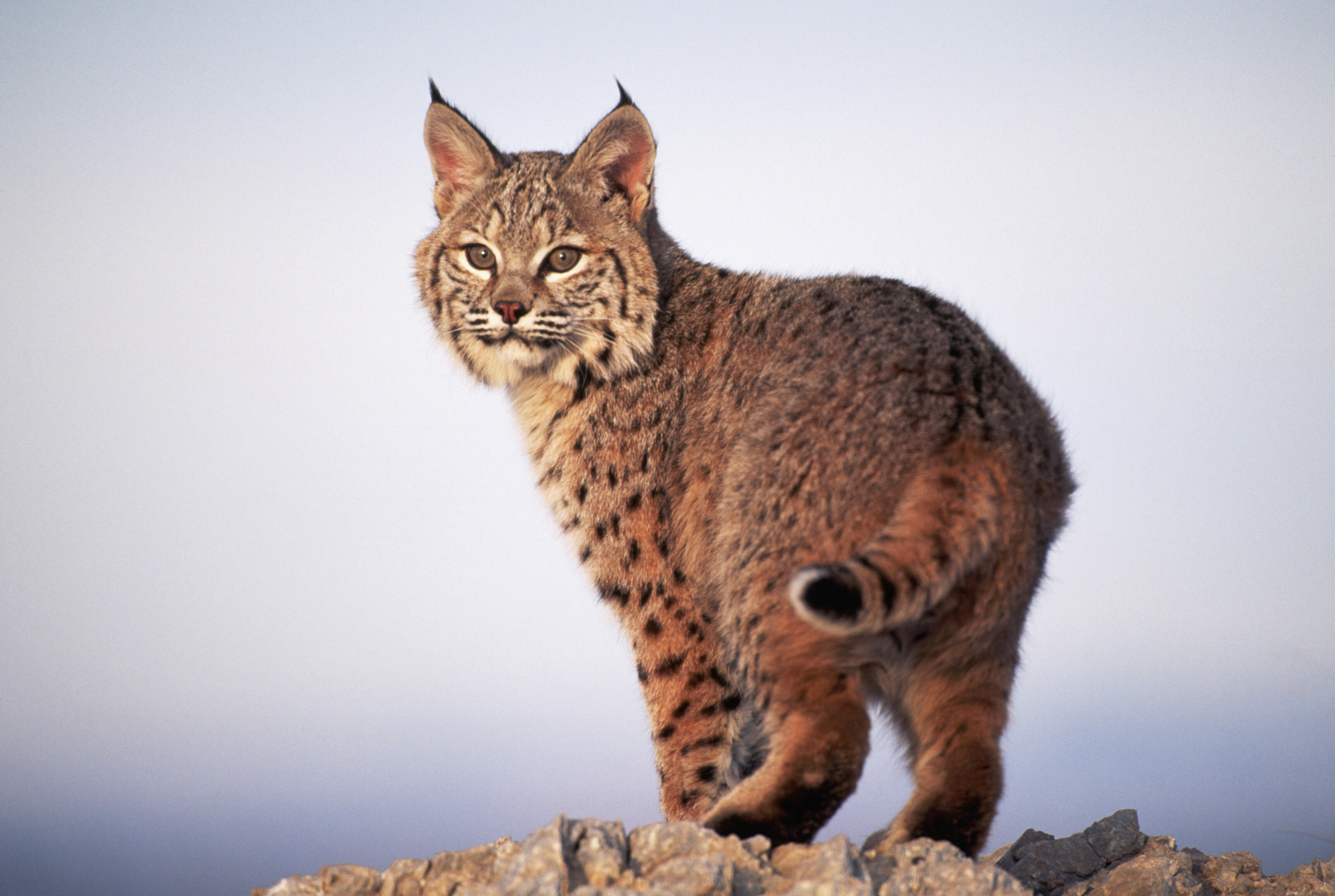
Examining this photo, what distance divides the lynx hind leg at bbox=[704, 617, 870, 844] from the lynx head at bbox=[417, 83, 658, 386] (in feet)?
6.97

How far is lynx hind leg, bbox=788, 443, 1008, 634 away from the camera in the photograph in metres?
3.79

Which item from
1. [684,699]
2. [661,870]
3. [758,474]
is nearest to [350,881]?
[661,870]

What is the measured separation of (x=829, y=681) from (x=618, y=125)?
3.38m

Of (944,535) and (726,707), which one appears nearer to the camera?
(944,535)

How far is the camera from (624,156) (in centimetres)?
648

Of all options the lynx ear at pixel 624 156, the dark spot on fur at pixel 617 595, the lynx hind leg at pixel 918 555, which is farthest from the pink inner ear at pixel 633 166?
the lynx hind leg at pixel 918 555

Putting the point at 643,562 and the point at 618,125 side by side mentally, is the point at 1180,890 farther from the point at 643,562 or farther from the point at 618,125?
the point at 618,125

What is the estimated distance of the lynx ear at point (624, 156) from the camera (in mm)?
6371

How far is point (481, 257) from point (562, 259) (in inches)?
17.6

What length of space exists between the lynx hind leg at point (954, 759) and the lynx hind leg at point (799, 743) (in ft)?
1.13

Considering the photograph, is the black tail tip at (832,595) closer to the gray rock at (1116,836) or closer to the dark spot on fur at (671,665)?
the dark spot on fur at (671,665)

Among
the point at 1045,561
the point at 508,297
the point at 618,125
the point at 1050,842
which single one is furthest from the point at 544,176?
the point at 1050,842

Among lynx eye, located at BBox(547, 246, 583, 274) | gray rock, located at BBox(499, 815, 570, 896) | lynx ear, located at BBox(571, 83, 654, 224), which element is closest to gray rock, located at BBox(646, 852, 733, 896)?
gray rock, located at BBox(499, 815, 570, 896)

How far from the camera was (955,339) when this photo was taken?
16.8 ft
